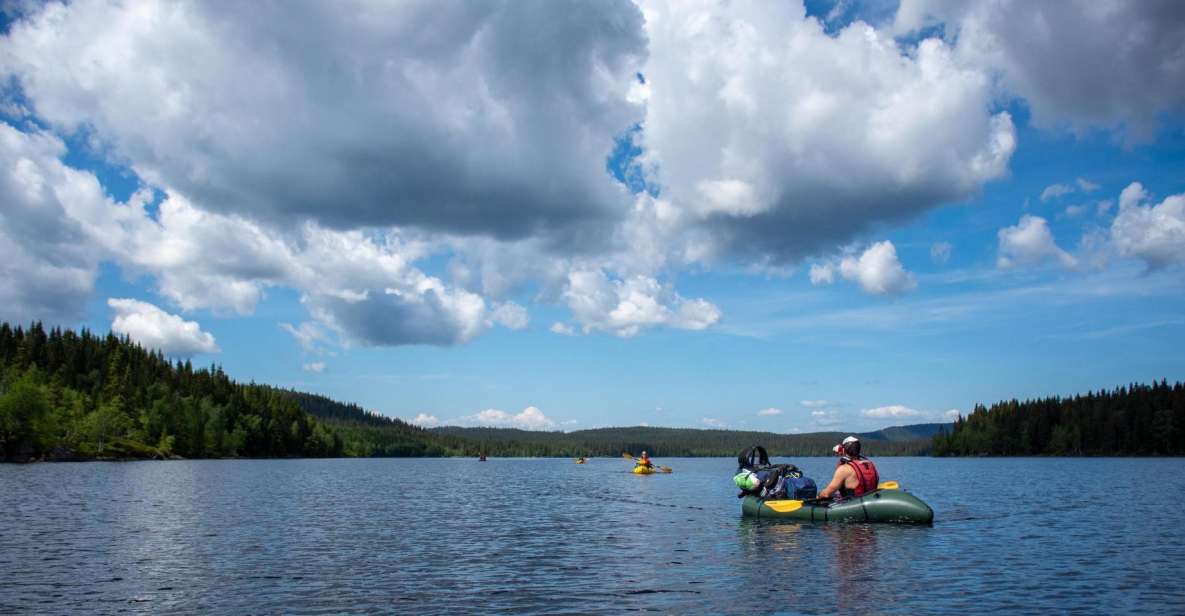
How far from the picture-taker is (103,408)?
135750 millimetres

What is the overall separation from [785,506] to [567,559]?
15.0 meters

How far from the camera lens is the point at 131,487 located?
63.3 meters

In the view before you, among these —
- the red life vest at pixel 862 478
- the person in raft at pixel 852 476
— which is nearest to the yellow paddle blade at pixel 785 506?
the person in raft at pixel 852 476

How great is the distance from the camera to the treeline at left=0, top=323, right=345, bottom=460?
4503 inches

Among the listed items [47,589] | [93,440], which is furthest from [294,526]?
[93,440]

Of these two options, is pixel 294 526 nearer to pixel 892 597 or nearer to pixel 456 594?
pixel 456 594

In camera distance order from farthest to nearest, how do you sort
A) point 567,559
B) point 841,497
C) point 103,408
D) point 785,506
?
point 103,408 < point 785,506 < point 841,497 < point 567,559

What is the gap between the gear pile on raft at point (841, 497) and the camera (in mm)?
35125

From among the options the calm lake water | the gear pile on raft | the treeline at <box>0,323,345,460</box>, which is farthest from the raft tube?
the treeline at <box>0,323,345,460</box>

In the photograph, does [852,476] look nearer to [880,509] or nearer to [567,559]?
[880,509]

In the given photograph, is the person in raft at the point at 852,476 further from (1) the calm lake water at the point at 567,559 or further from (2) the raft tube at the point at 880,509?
(1) the calm lake water at the point at 567,559

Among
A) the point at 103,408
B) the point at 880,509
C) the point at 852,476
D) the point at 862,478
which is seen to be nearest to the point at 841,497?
the point at 852,476

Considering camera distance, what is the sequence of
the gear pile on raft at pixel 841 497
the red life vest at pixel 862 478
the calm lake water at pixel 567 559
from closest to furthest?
the calm lake water at pixel 567 559 < the gear pile on raft at pixel 841 497 < the red life vest at pixel 862 478

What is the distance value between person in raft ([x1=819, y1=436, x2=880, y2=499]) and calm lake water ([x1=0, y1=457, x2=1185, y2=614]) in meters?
2.77
